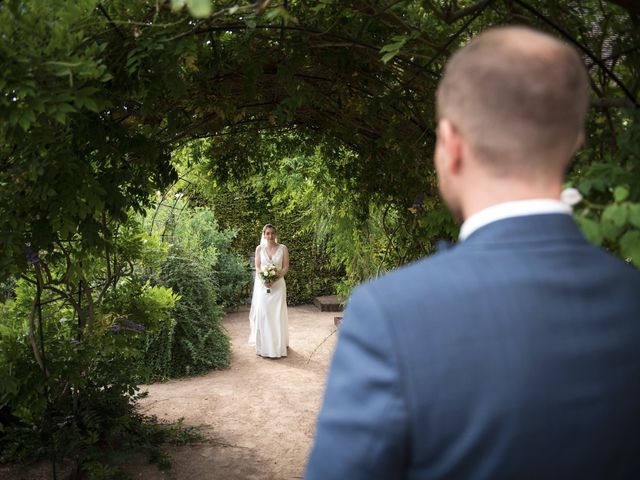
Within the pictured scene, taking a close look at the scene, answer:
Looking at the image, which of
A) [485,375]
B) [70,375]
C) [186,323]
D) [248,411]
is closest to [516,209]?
[485,375]

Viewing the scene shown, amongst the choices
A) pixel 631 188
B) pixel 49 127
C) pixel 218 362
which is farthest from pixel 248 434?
pixel 631 188

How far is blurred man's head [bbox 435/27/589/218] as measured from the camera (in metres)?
0.89

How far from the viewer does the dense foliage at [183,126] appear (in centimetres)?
221

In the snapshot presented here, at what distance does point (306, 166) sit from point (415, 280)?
6.37 m

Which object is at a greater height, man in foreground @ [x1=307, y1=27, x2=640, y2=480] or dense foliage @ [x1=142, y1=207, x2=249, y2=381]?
man in foreground @ [x1=307, y1=27, x2=640, y2=480]

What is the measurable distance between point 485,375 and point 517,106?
1.23 feet

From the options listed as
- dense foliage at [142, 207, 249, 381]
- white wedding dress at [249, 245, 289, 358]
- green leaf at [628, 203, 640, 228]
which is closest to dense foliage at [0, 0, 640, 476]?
green leaf at [628, 203, 640, 228]

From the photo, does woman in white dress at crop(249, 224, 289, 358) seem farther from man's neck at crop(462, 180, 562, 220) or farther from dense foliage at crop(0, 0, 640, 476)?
man's neck at crop(462, 180, 562, 220)

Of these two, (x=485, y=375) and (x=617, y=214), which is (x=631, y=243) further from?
(x=485, y=375)

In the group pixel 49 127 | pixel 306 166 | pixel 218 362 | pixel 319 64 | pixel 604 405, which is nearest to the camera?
pixel 604 405

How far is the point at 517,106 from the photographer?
2.90 feet

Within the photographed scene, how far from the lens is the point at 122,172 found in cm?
326

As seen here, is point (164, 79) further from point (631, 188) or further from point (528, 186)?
point (528, 186)

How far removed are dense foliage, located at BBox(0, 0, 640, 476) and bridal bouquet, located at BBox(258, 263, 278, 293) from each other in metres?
3.03
